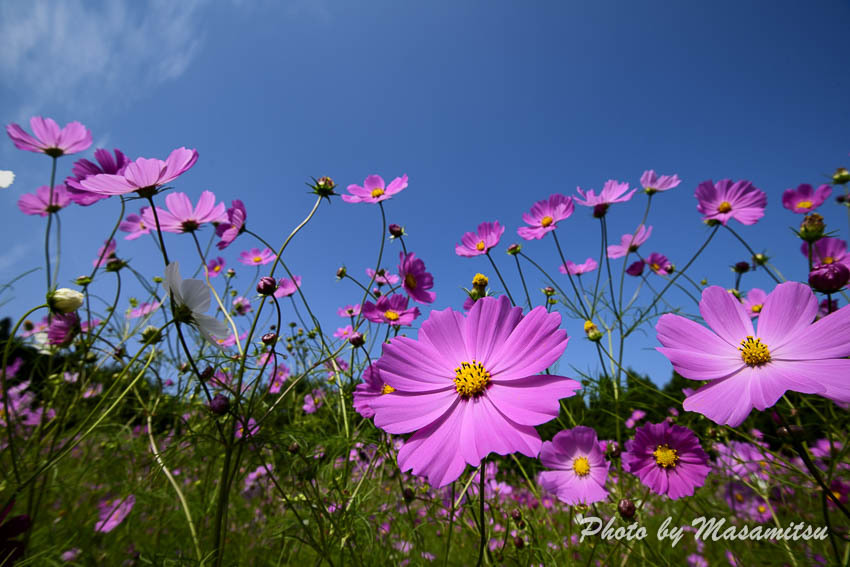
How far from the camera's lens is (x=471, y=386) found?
0.48 meters

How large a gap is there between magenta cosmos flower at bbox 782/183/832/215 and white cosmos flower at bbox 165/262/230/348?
1918 mm

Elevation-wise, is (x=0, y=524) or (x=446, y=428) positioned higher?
(x=446, y=428)

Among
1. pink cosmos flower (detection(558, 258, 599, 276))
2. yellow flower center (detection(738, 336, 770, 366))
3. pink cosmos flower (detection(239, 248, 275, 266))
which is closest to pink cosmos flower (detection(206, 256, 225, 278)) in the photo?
pink cosmos flower (detection(239, 248, 275, 266))

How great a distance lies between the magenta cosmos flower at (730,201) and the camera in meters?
1.29

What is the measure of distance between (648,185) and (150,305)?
2.22 metres

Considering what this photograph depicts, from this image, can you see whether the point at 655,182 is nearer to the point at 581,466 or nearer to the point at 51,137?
the point at 581,466

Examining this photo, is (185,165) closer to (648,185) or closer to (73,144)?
(73,144)

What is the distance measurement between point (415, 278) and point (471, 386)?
23.4 inches

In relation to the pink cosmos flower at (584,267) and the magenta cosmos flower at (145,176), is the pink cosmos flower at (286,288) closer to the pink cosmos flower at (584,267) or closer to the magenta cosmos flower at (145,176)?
the magenta cosmos flower at (145,176)

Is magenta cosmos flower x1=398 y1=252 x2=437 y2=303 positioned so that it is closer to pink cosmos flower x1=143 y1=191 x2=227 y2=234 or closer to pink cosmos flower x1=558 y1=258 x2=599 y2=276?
pink cosmos flower x1=143 y1=191 x2=227 y2=234

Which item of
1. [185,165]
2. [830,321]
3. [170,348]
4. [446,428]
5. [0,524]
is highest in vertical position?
[170,348]

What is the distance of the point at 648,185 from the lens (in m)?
1.51

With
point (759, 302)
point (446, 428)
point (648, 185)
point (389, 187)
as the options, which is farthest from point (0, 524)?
point (759, 302)

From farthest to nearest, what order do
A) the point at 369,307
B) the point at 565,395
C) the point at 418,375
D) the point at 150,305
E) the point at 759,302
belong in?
the point at 150,305, the point at 759,302, the point at 369,307, the point at 418,375, the point at 565,395
